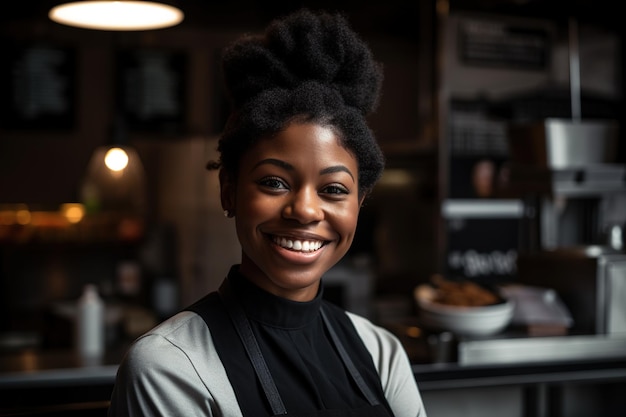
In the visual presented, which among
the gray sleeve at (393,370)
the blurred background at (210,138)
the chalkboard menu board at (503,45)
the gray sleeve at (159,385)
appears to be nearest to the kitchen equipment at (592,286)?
the gray sleeve at (393,370)

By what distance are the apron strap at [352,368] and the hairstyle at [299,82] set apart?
28 cm

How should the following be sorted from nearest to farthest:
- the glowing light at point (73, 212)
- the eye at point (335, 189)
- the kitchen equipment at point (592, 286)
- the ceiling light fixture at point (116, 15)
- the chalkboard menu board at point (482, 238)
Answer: the eye at point (335, 189) < the ceiling light fixture at point (116, 15) < the kitchen equipment at point (592, 286) < the chalkboard menu board at point (482, 238) < the glowing light at point (73, 212)

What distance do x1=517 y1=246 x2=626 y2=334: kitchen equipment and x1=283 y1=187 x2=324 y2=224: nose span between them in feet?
6.49

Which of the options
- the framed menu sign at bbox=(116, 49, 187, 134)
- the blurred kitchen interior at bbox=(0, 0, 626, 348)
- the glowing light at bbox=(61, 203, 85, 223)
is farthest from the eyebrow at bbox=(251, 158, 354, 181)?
the glowing light at bbox=(61, 203, 85, 223)

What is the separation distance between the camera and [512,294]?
2898mm

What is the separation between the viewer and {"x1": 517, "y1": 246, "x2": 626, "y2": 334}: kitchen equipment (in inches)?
111

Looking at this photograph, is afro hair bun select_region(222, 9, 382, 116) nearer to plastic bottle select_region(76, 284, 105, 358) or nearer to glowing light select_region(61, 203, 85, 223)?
plastic bottle select_region(76, 284, 105, 358)

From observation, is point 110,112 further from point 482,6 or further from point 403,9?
point 482,6

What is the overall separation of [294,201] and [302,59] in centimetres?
22

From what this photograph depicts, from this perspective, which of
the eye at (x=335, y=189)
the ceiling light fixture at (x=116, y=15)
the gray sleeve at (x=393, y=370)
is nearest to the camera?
the eye at (x=335, y=189)

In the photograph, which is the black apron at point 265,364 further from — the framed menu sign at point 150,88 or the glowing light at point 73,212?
the glowing light at point 73,212

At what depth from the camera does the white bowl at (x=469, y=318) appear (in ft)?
8.69

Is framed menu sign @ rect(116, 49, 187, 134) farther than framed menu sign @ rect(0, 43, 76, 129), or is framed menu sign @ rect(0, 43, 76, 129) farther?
framed menu sign @ rect(116, 49, 187, 134)

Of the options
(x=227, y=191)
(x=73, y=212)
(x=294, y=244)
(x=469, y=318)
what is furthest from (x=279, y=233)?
(x=73, y=212)
